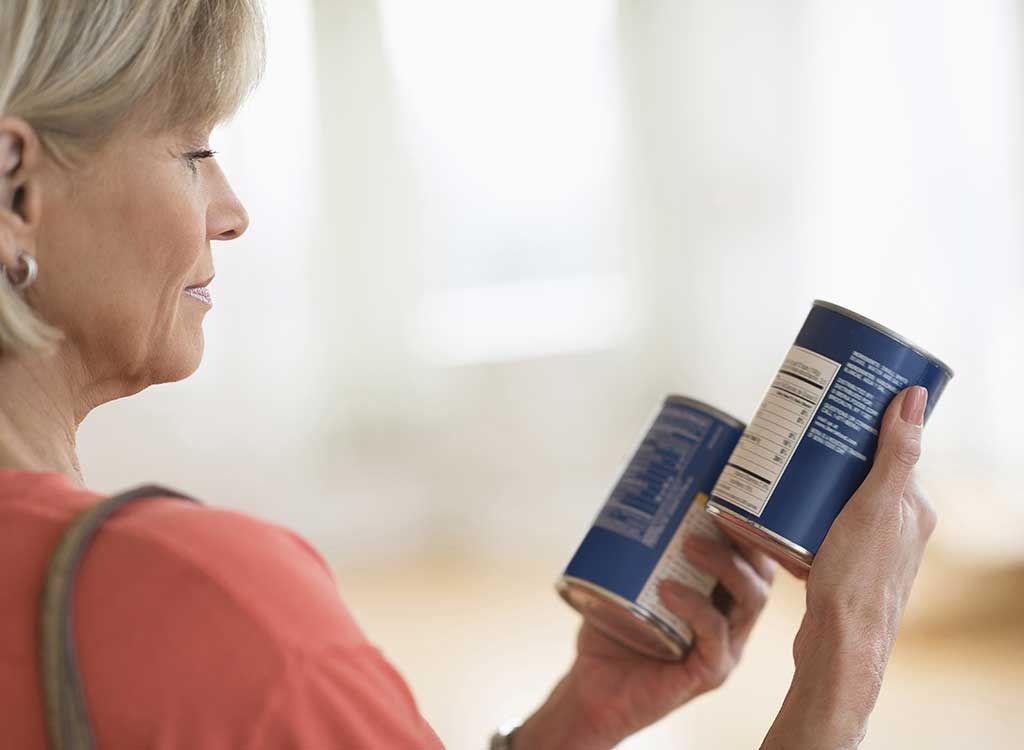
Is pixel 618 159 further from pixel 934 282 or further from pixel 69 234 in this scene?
pixel 69 234

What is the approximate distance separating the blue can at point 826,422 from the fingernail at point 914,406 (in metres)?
0.01

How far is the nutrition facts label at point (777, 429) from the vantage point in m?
0.88

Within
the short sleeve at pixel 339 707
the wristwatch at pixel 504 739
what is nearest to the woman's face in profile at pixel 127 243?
the short sleeve at pixel 339 707

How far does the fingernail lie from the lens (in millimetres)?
852

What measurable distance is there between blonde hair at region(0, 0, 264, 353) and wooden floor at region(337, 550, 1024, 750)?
163 centimetres

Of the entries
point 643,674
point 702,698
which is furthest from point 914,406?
point 702,698

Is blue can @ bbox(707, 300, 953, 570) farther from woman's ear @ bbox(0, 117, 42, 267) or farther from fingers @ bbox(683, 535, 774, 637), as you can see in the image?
woman's ear @ bbox(0, 117, 42, 267)

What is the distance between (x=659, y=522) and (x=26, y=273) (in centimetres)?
54

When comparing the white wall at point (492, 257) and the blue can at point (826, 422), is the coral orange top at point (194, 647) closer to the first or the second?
the blue can at point (826, 422)

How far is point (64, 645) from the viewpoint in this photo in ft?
1.93

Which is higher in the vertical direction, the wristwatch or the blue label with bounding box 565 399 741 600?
the blue label with bounding box 565 399 741 600

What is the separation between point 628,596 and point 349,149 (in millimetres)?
3240

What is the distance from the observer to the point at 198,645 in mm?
594

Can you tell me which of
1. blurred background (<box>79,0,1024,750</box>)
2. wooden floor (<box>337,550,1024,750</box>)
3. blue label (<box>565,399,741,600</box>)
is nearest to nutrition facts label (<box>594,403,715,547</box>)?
blue label (<box>565,399,741,600</box>)
